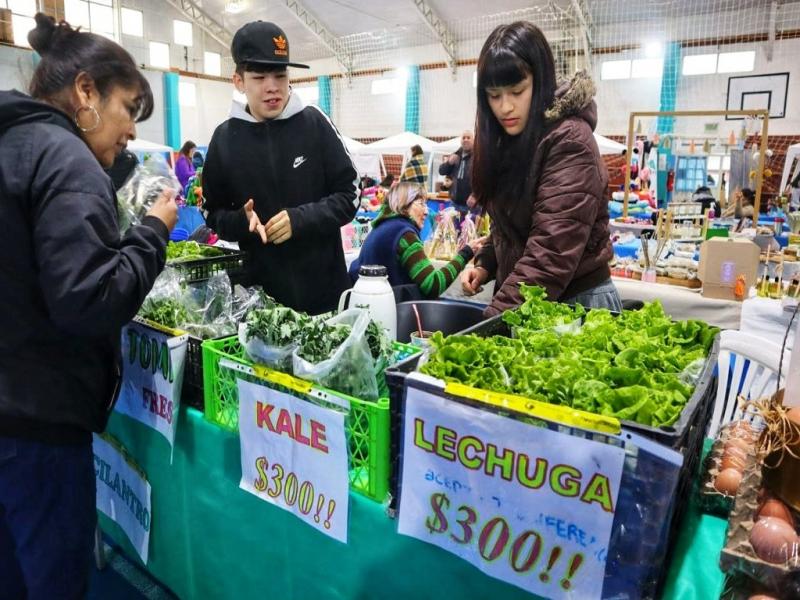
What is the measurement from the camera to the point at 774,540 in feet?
2.60

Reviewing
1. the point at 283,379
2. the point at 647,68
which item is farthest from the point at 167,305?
the point at 647,68

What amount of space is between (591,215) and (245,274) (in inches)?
47.6

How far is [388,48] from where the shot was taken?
624 inches

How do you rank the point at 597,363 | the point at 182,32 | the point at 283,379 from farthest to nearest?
the point at 182,32, the point at 283,379, the point at 597,363

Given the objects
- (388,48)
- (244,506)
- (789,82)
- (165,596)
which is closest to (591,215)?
(244,506)

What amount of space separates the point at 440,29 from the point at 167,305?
14265 millimetres

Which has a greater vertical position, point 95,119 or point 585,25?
point 585,25

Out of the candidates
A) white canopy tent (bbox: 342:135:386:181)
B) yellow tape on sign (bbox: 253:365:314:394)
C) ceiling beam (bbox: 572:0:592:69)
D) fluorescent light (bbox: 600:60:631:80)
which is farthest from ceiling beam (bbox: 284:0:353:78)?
yellow tape on sign (bbox: 253:365:314:394)

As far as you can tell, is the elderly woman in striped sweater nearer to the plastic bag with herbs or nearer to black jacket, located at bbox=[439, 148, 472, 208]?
the plastic bag with herbs

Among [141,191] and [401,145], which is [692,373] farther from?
[401,145]

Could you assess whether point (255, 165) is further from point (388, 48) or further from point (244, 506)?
point (388, 48)

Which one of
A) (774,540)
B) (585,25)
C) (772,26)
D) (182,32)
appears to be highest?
(182,32)

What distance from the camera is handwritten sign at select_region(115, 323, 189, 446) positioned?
1.44 m

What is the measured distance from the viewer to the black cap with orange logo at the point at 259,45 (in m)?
1.96
